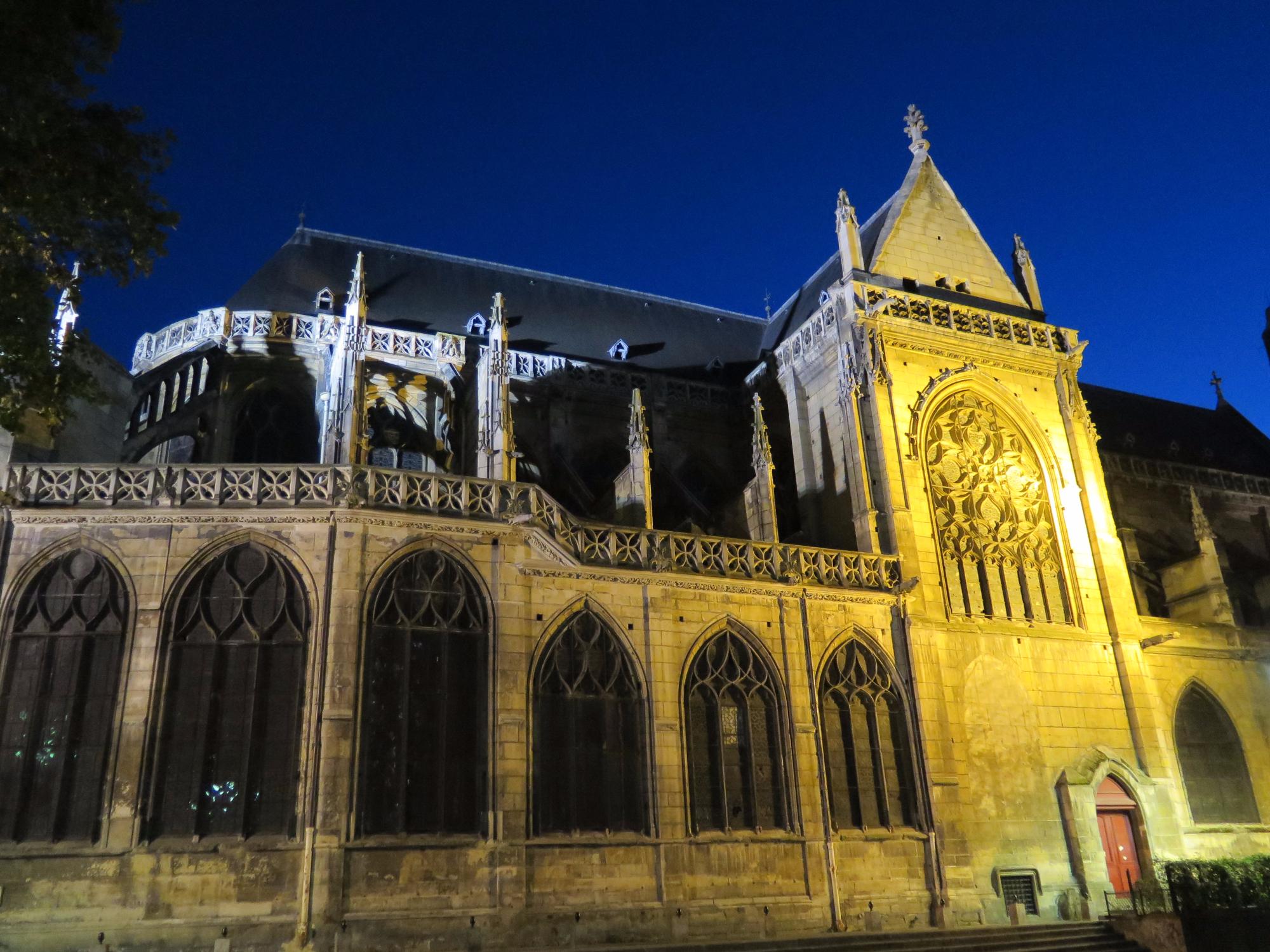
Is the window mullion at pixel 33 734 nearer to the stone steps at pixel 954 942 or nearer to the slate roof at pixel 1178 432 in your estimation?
the stone steps at pixel 954 942

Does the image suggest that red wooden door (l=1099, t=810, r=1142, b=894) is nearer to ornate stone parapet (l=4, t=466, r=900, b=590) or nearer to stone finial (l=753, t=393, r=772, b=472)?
ornate stone parapet (l=4, t=466, r=900, b=590)

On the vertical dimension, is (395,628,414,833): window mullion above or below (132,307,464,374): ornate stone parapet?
below

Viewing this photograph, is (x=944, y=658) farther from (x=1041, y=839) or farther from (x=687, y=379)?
(x=687, y=379)

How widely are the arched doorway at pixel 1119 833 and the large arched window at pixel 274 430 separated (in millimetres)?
17450

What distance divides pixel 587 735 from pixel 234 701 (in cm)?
550

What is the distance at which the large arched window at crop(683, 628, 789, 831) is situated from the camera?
58.6 ft

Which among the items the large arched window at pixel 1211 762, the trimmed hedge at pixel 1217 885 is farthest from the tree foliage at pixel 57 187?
the large arched window at pixel 1211 762

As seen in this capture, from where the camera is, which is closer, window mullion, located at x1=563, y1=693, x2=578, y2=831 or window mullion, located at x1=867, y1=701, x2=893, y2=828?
window mullion, located at x1=563, y1=693, x2=578, y2=831

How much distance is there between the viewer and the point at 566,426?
24.4 meters

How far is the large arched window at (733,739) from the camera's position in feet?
58.6

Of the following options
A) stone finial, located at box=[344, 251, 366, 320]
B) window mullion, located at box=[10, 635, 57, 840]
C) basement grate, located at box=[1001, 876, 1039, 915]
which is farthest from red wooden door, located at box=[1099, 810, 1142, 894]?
window mullion, located at box=[10, 635, 57, 840]

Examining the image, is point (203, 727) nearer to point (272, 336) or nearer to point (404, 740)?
point (404, 740)

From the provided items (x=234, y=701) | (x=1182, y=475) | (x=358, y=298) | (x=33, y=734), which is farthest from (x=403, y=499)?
(x=1182, y=475)

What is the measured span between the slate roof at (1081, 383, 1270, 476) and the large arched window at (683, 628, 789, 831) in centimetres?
1812
